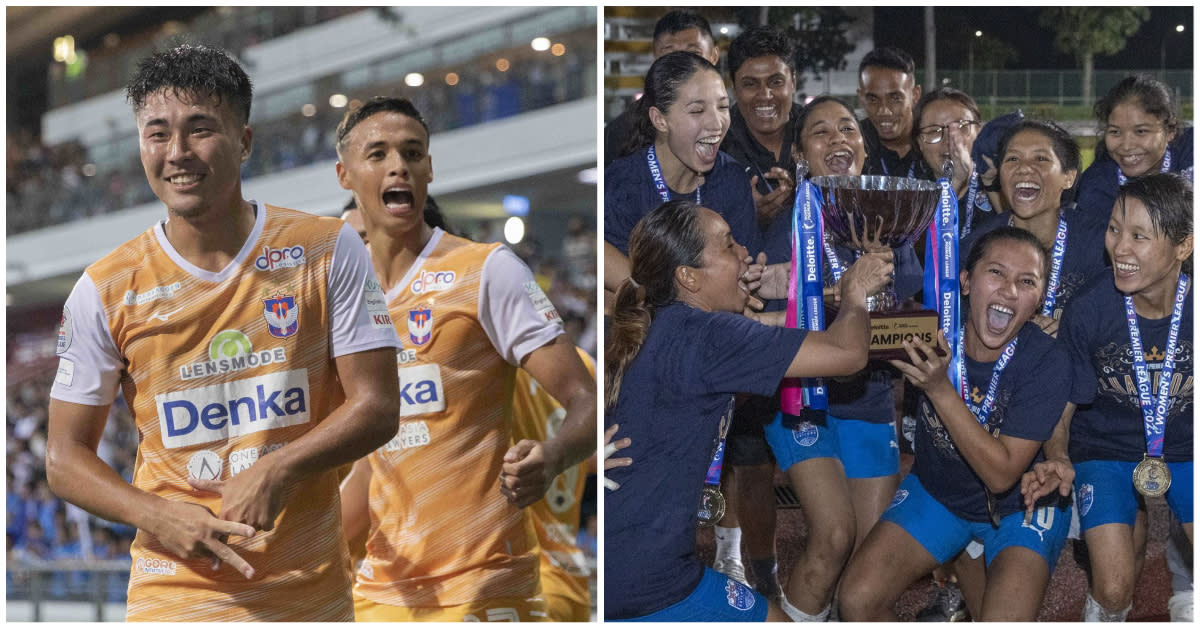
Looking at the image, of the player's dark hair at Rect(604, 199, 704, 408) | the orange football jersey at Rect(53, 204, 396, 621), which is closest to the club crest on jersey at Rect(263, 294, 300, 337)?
the orange football jersey at Rect(53, 204, 396, 621)

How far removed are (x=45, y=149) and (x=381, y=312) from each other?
943cm

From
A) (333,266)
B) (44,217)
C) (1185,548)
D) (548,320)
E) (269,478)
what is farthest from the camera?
(44,217)

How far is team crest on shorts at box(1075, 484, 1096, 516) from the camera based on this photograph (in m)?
3.13

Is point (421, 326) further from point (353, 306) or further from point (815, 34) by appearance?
point (815, 34)

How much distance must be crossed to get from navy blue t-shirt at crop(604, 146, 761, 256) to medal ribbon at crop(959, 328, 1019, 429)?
0.63m

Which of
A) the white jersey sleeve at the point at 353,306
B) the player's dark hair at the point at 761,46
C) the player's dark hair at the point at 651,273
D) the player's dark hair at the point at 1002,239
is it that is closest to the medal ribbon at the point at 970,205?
the player's dark hair at the point at 1002,239

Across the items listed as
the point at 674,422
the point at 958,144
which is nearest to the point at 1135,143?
the point at 958,144

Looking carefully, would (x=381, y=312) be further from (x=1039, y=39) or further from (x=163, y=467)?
(x=1039, y=39)

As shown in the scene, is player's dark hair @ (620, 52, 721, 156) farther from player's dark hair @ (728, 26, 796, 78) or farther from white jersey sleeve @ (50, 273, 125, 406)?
white jersey sleeve @ (50, 273, 125, 406)

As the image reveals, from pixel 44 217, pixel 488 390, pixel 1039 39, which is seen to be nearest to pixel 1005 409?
pixel 1039 39

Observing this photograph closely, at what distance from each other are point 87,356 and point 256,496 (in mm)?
490

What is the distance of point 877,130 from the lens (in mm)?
3359

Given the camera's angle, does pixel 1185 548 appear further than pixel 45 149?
No

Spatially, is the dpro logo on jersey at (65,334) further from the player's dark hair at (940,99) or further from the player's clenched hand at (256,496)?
the player's dark hair at (940,99)
